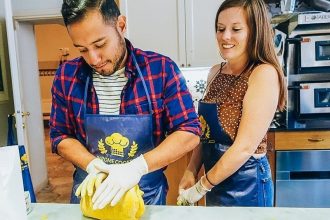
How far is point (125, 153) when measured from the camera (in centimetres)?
109

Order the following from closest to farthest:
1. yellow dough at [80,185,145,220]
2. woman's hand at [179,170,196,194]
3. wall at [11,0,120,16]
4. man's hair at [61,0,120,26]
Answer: yellow dough at [80,185,145,220], man's hair at [61,0,120,26], woman's hand at [179,170,196,194], wall at [11,0,120,16]

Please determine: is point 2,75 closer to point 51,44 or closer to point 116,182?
point 116,182

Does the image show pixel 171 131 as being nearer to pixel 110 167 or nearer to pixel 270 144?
pixel 110 167

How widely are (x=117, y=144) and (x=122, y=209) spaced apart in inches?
13.1

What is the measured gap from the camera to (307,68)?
2297 millimetres

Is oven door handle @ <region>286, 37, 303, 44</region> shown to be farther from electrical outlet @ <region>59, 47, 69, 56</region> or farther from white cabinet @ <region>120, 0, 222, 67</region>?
electrical outlet @ <region>59, 47, 69, 56</region>

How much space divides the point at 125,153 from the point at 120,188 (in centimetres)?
28

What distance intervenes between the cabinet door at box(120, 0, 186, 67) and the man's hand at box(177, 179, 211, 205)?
5.36ft

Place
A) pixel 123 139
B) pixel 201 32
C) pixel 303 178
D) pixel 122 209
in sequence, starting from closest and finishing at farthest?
pixel 122 209, pixel 123 139, pixel 303 178, pixel 201 32

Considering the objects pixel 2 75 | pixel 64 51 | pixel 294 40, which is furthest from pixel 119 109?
pixel 64 51

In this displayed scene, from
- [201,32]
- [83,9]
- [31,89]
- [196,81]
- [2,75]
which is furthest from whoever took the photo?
[31,89]

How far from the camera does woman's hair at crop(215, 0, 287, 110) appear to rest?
1.19 meters

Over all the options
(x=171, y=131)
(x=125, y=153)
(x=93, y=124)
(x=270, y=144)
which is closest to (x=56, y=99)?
(x=93, y=124)

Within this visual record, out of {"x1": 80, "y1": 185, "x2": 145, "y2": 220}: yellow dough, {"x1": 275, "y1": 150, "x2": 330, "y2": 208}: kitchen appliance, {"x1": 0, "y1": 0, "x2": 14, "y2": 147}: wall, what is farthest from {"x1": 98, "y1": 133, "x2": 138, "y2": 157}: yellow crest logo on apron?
{"x1": 0, "y1": 0, "x2": 14, "y2": 147}: wall
